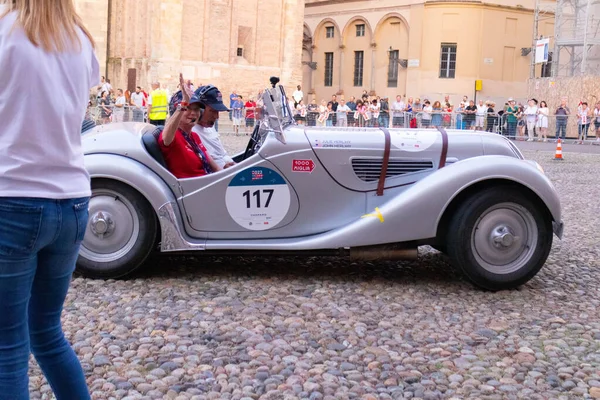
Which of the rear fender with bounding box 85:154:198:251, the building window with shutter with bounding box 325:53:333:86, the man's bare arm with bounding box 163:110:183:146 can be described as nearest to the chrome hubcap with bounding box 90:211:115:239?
the rear fender with bounding box 85:154:198:251

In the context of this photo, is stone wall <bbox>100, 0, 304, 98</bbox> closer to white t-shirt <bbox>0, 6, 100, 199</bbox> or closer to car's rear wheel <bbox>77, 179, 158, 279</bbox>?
car's rear wheel <bbox>77, 179, 158, 279</bbox>

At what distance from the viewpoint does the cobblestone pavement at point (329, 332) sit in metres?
3.83

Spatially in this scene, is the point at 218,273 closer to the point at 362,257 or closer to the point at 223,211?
the point at 223,211

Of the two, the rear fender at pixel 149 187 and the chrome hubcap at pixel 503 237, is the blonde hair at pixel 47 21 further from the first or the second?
the chrome hubcap at pixel 503 237

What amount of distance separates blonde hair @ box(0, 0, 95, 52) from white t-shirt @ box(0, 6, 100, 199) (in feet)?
0.07

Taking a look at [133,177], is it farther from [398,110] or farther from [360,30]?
[360,30]

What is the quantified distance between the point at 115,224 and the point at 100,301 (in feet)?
2.40

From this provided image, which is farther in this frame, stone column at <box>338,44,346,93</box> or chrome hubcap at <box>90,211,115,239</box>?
stone column at <box>338,44,346,93</box>

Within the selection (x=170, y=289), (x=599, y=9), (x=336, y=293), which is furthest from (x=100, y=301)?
(x=599, y=9)

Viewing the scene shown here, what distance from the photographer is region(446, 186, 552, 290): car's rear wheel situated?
570cm

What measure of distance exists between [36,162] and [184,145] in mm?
3552

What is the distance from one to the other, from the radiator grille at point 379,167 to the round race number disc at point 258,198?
1.84 feet

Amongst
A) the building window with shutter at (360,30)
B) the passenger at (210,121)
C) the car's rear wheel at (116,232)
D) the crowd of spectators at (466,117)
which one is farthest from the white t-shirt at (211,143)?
the building window with shutter at (360,30)

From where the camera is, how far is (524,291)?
586 cm
